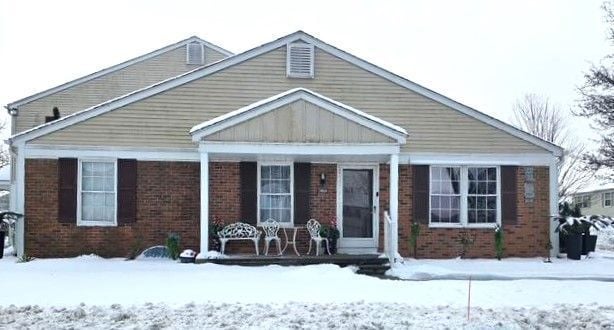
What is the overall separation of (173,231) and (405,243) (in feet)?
17.6

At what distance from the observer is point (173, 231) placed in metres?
14.7

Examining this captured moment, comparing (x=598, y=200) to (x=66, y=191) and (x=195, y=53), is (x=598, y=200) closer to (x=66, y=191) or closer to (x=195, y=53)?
(x=195, y=53)

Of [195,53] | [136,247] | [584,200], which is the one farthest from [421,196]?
[584,200]

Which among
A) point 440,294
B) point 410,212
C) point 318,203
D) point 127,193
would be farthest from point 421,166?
point 127,193

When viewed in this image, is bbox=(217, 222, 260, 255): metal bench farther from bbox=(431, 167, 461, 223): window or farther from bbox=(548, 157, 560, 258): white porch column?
bbox=(548, 157, 560, 258): white porch column

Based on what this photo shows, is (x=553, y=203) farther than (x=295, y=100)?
Yes

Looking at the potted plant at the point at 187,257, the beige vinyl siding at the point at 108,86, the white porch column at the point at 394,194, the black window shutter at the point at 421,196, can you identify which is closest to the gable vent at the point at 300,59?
the white porch column at the point at 394,194

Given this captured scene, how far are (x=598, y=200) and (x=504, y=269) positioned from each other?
3598 cm

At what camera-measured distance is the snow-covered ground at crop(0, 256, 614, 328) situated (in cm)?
792

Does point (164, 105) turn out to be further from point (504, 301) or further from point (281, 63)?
point (504, 301)

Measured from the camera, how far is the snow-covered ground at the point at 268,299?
7.92 metres

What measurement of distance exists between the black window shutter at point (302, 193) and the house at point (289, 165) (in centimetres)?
3

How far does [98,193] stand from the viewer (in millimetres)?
14531

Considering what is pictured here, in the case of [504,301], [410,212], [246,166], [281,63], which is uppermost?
[281,63]
